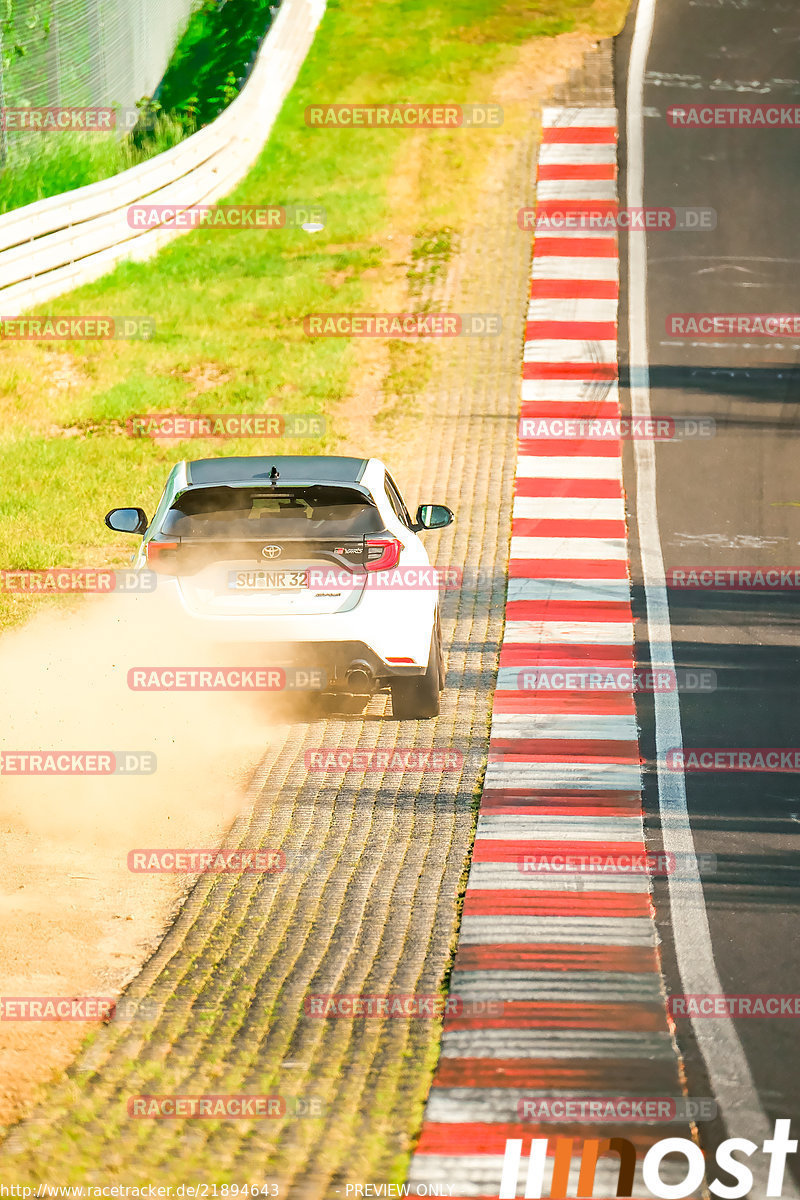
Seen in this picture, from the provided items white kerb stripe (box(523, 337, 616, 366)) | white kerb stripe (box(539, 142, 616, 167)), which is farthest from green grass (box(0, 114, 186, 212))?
white kerb stripe (box(523, 337, 616, 366))

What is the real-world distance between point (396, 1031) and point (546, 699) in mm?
4793

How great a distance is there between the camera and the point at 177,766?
966 cm

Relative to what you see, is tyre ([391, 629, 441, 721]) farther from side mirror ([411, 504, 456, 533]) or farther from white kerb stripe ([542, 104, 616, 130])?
white kerb stripe ([542, 104, 616, 130])

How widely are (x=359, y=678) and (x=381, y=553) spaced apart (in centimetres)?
79

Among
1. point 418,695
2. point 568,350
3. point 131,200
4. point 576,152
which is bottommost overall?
point 568,350

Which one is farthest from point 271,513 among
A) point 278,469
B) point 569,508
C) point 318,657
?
point 569,508

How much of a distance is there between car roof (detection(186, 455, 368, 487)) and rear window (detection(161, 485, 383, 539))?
86mm

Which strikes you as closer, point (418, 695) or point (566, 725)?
point (418, 695)

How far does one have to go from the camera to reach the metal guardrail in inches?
765

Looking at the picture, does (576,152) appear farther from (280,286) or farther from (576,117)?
(280,286)

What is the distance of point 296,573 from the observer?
875cm

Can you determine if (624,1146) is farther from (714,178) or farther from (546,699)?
(714,178)

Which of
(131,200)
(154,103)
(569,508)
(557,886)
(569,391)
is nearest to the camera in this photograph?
(557,886)

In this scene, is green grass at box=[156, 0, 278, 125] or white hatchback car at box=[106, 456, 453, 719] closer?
white hatchback car at box=[106, 456, 453, 719]
